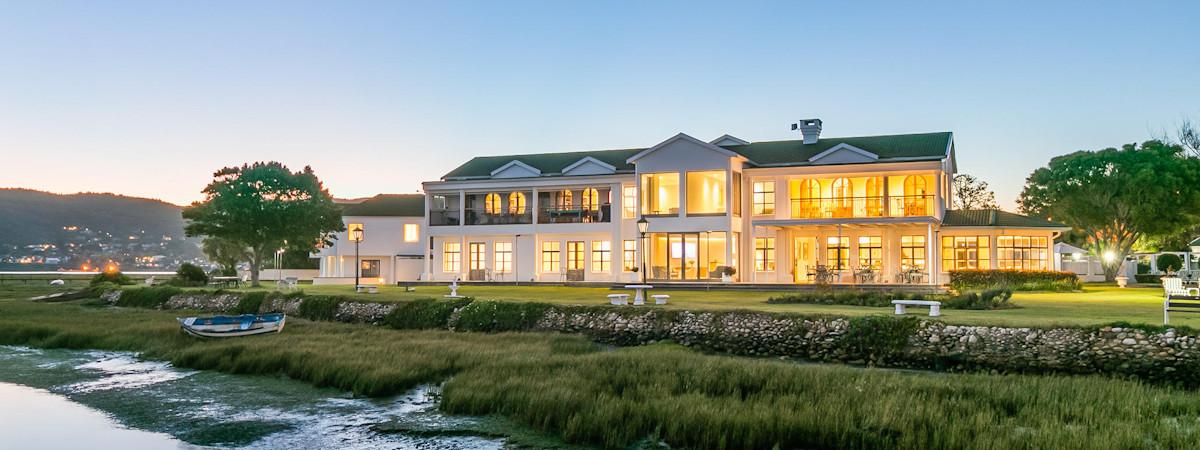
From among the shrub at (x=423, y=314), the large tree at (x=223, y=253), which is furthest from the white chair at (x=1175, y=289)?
the large tree at (x=223, y=253)

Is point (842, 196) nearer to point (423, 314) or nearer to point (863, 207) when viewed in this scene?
point (863, 207)

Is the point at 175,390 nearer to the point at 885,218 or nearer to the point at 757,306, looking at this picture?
the point at 757,306

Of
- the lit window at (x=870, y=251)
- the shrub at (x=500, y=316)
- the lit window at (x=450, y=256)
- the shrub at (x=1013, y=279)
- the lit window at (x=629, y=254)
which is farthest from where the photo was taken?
the lit window at (x=450, y=256)

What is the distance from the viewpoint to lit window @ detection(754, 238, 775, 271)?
33906 millimetres

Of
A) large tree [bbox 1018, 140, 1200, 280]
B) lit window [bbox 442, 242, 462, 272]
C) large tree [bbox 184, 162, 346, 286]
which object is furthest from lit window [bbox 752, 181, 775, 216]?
large tree [bbox 184, 162, 346, 286]

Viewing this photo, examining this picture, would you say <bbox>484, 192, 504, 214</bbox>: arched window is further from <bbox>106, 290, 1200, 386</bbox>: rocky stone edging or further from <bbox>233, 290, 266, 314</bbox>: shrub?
<bbox>106, 290, 1200, 386</bbox>: rocky stone edging

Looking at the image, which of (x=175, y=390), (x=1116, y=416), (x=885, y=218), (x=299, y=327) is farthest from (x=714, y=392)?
(x=885, y=218)

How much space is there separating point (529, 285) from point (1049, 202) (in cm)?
2979

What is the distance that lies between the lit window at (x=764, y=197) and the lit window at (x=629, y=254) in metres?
5.26

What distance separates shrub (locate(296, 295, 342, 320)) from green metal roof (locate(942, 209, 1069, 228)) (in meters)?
22.4

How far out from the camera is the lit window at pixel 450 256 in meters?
40.0

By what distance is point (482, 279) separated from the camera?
38.3 m

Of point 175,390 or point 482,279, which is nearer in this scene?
point 175,390

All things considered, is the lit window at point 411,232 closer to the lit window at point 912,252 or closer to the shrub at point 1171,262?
the lit window at point 912,252
